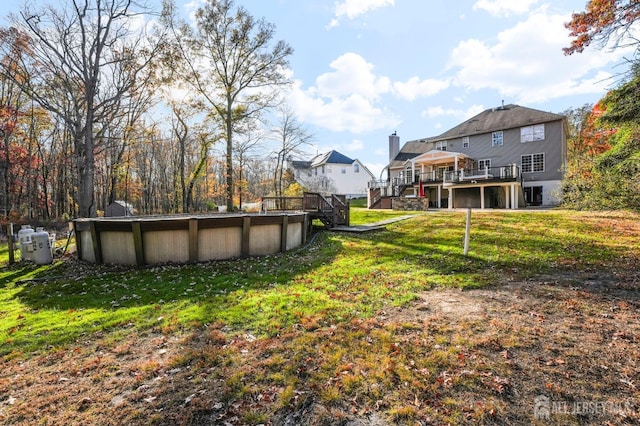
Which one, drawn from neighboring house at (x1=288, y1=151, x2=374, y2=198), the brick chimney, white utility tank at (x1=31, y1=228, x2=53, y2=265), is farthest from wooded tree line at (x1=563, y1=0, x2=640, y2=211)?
neighboring house at (x1=288, y1=151, x2=374, y2=198)

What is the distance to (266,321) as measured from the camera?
13.4ft

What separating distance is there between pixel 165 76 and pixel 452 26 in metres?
16.6

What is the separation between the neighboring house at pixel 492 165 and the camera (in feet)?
74.0

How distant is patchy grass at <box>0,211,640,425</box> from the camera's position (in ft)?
7.95

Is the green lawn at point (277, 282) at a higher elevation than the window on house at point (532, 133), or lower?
lower

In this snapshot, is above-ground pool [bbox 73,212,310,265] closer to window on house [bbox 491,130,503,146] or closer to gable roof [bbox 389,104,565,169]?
window on house [bbox 491,130,503,146]

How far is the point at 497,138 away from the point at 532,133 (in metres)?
2.48

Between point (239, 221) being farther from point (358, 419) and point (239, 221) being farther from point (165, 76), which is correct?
point (165, 76)

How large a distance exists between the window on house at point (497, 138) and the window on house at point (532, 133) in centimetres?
150

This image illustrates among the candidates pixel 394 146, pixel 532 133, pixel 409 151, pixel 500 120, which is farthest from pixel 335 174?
pixel 532 133

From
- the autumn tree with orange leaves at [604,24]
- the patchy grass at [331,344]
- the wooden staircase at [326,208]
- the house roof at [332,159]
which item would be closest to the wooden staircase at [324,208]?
the wooden staircase at [326,208]

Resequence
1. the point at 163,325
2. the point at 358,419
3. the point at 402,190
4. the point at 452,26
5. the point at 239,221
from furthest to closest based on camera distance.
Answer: the point at 402,190 → the point at 452,26 → the point at 239,221 → the point at 163,325 → the point at 358,419

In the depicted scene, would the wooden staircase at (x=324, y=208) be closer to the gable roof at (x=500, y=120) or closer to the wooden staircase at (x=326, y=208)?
the wooden staircase at (x=326, y=208)

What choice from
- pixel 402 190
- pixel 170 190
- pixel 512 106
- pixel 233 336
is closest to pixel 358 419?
pixel 233 336
